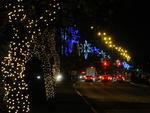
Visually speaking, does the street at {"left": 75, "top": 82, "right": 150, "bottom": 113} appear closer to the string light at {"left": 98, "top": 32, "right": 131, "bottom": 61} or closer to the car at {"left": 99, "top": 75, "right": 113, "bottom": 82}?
the string light at {"left": 98, "top": 32, "right": 131, "bottom": 61}

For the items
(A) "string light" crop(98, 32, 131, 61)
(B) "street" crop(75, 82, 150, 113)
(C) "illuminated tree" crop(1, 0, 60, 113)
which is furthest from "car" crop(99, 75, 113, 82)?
(C) "illuminated tree" crop(1, 0, 60, 113)

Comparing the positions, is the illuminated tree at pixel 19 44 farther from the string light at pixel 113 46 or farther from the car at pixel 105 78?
the car at pixel 105 78

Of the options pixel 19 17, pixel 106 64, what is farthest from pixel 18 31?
pixel 106 64

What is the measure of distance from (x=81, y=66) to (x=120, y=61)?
28.1 ft

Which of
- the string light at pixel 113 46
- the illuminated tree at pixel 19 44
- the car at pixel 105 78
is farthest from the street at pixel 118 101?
the car at pixel 105 78

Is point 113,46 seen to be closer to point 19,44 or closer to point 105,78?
point 105,78

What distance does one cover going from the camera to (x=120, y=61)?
133000 millimetres

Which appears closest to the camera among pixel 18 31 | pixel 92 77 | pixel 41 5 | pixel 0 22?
pixel 0 22

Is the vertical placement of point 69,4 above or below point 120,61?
below

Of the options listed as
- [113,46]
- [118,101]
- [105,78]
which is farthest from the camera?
[113,46]

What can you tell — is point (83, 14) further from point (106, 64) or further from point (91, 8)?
point (106, 64)

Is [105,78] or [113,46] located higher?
[113,46]

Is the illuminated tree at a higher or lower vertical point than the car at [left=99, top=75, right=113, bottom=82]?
lower

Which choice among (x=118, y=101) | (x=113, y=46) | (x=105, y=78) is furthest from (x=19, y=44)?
(x=113, y=46)
